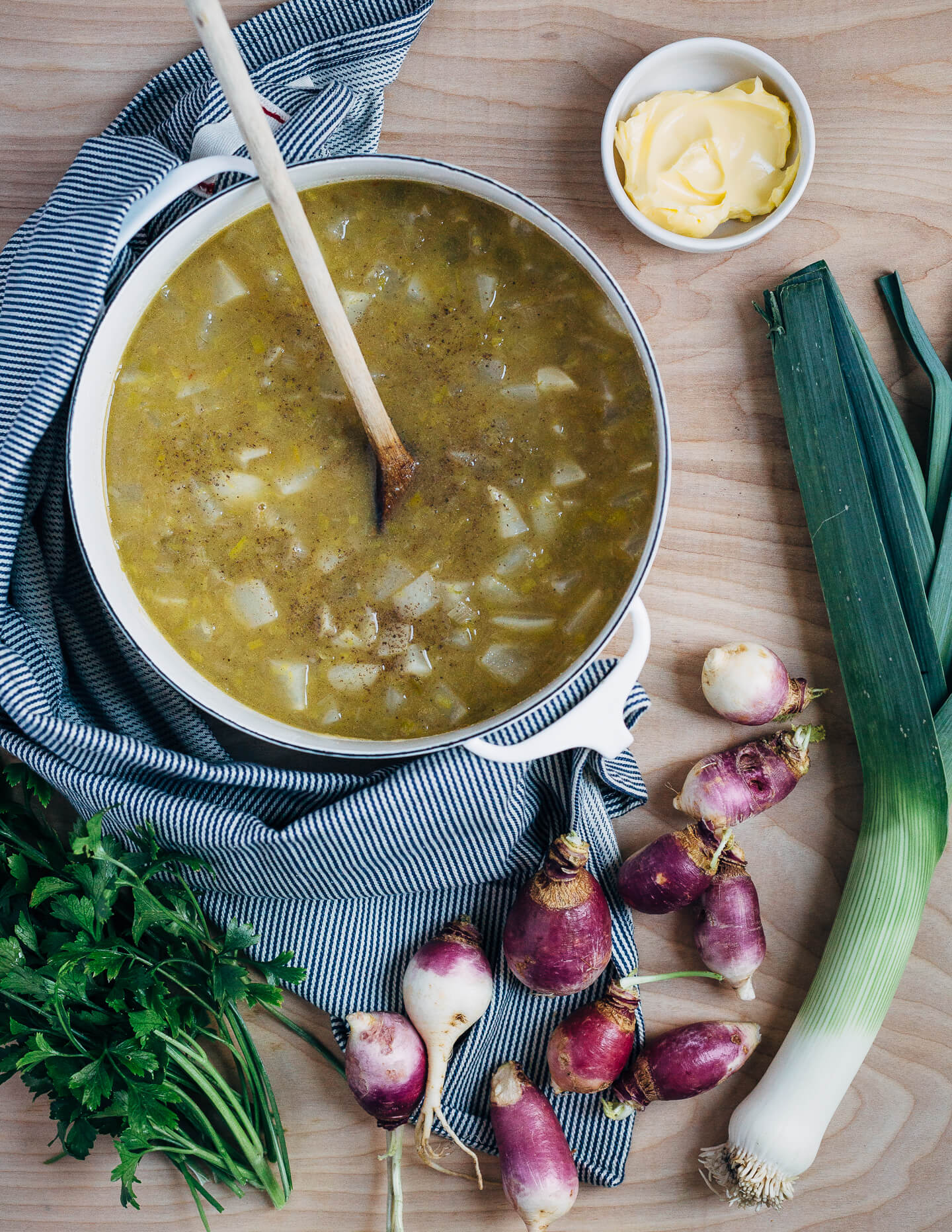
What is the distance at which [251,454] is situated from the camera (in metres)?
1.40

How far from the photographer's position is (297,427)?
1.40m

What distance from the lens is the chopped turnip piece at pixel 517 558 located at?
1.40m

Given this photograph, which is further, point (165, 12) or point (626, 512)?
point (165, 12)

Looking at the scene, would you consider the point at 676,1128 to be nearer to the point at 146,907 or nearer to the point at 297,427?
the point at 146,907

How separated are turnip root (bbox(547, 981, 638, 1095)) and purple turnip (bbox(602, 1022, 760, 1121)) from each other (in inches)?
1.2

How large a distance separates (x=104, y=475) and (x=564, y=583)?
2.15ft

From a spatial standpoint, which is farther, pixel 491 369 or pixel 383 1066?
pixel 383 1066

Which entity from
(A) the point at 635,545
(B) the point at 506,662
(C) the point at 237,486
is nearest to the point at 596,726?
(B) the point at 506,662

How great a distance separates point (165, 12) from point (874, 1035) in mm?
1913

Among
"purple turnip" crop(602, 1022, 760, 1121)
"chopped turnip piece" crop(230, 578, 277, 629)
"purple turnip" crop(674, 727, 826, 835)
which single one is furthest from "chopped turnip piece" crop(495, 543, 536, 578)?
"purple turnip" crop(602, 1022, 760, 1121)

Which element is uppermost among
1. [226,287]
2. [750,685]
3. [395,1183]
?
[226,287]

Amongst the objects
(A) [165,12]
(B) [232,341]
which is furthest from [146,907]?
(A) [165,12]

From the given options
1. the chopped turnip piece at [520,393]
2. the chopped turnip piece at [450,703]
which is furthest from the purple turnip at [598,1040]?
the chopped turnip piece at [520,393]

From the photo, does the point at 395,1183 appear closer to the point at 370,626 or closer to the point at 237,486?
the point at 370,626
